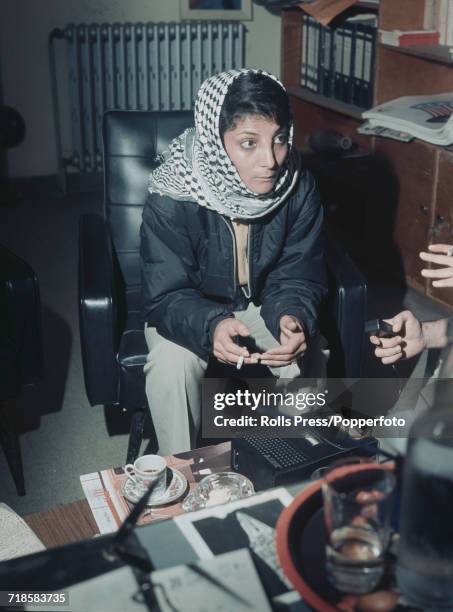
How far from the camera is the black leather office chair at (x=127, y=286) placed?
193cm

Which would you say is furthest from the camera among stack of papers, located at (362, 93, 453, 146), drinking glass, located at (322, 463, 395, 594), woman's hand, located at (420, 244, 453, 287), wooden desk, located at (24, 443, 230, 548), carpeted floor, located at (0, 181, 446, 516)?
stack of papers, located at (362, 93, 453, 146)

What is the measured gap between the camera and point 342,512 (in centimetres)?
93

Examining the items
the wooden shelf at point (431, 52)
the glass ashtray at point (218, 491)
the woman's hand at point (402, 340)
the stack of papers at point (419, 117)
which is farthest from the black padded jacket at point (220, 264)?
the wooden shelf at point (431, 52)

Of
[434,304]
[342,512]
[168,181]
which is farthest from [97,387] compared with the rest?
[434,304]

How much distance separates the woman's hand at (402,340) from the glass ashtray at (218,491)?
44cm

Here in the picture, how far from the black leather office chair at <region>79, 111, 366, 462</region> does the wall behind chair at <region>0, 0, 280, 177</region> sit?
2175mm

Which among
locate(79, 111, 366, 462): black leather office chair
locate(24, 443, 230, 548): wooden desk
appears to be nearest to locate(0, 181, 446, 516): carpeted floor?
locate(79, 111, 366, 462): black leather office chair

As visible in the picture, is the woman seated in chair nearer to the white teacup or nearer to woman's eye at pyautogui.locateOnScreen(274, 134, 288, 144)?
woman's eye at pyautogui.locateOnScreen(274, 134, 288, 144)

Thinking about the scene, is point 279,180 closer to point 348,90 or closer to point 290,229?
point 290,229

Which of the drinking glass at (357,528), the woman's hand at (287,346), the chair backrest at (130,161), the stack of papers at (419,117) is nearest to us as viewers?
the drinking glass at (357,528)

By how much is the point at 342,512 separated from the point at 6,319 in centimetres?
129

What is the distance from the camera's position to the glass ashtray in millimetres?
1413

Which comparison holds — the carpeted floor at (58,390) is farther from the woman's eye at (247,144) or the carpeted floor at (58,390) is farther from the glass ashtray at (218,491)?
the woman's eye at (247,144)

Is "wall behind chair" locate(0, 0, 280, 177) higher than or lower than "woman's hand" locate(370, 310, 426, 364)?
higher
